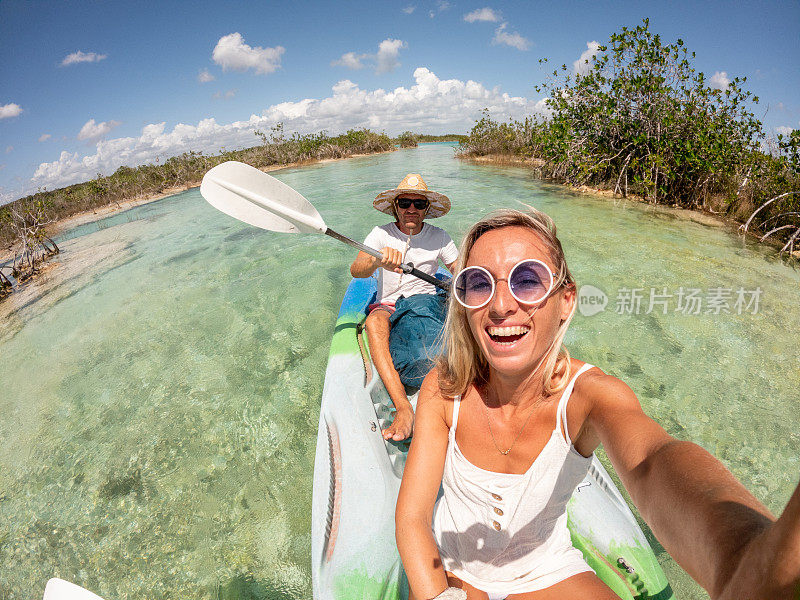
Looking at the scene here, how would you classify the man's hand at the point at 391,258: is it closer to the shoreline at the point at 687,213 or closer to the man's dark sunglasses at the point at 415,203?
the man's dark sunglasses at the point at 415,203

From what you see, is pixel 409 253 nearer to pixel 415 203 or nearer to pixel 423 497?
pixel 415 203

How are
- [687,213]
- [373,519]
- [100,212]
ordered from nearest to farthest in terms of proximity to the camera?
[373,519] → [687,213] → [100,212]

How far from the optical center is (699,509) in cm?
76

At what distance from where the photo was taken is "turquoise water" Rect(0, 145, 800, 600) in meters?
2.51

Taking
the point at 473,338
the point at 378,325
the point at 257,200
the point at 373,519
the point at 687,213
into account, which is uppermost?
the point at 257,200

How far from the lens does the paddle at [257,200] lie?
3107mm

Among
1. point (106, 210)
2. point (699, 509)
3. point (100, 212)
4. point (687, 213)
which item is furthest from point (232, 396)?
point (106, 210)

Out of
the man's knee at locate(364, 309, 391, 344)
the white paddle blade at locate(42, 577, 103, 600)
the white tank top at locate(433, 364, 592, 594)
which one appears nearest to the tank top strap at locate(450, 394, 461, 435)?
the white tank top at locate(433, 364, 592, 594)

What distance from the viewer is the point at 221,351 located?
4.66 m

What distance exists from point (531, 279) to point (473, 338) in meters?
0.32

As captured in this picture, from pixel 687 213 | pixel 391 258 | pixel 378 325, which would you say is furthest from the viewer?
pixel 687 213

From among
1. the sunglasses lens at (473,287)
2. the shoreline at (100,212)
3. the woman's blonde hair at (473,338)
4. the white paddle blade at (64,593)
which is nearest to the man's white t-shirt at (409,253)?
the woman's blonde hair at (473,338)

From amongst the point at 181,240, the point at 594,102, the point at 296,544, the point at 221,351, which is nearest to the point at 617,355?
the point at 296,544
